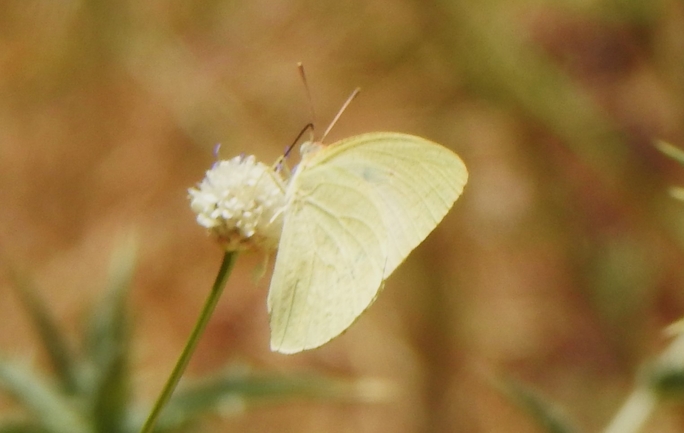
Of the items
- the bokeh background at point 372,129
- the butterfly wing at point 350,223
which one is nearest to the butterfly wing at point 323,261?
the butterfly wing at point 350,223

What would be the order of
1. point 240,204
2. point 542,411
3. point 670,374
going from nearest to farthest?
point 240,204 → point 542,411 → point 670,374

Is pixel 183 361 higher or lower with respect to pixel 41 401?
lower

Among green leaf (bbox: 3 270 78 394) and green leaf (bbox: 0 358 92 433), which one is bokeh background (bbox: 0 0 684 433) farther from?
green leaf (bbox: 0 358 92 433)

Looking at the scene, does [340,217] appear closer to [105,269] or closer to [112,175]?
[105,269]

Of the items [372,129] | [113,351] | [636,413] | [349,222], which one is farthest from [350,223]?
[372,129]

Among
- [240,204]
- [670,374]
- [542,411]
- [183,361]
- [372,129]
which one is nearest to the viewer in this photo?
[183,361]

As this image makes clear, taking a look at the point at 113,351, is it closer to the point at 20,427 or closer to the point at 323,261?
the point at 20,427

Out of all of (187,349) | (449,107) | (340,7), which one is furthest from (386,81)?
(187,349)
